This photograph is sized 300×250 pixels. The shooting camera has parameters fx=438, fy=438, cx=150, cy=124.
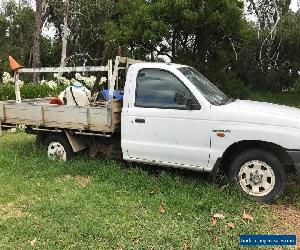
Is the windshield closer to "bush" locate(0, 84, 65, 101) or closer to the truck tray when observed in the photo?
the truck tray

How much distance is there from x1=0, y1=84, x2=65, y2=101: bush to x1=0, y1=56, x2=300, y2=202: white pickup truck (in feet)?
28.9

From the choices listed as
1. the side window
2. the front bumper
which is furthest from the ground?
the side window

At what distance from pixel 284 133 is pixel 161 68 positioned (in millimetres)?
2123

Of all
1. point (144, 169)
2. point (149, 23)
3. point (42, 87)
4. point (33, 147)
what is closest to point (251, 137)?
point (144, 169)

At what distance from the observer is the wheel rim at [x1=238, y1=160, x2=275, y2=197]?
6062 mm

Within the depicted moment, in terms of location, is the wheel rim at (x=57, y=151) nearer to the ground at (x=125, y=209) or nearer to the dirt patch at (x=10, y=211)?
the ground at (x=125, y=209)

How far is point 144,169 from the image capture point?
24.8ft

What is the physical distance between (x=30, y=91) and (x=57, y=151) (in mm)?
8594

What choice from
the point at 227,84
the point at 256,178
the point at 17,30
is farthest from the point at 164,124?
the point at 17,30

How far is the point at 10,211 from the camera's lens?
233 inches

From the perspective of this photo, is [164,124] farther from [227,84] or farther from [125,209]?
[227,84]

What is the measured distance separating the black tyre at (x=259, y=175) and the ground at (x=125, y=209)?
0.57 ft

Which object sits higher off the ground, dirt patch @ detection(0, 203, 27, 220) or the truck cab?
the truck cab

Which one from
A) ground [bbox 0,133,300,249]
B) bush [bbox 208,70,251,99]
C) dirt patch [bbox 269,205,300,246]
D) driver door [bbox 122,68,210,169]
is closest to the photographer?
ground [bbox 0,133,300,249]
